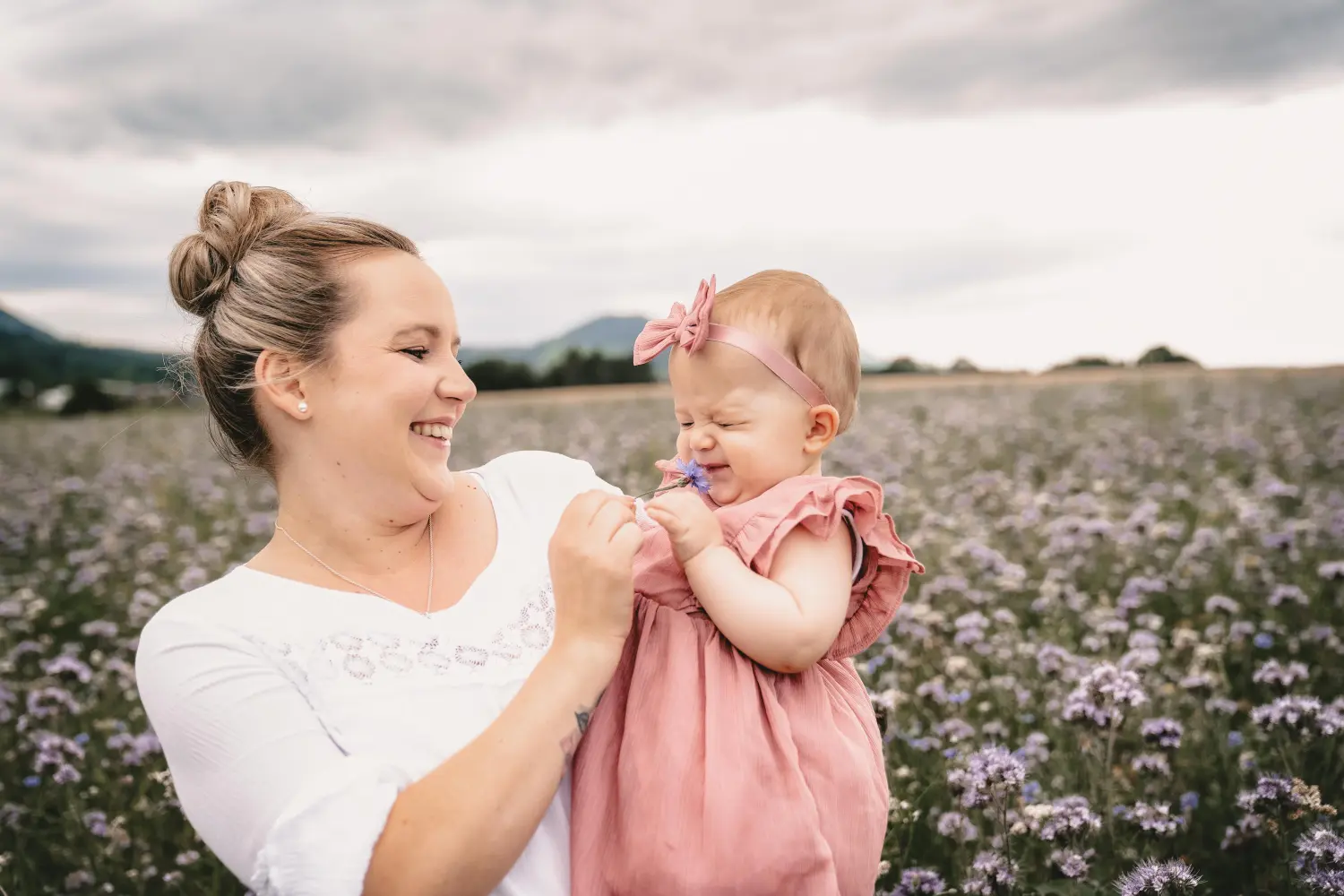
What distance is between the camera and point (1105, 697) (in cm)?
292

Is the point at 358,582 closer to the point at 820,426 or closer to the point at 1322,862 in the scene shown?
the point at 820,426

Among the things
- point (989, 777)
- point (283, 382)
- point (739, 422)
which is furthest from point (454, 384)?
point (989, 777)

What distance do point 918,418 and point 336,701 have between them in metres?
10.2

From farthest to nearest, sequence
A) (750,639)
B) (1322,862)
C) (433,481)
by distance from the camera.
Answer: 1. (1322,862)
2. (433,481)
3. (750,639)

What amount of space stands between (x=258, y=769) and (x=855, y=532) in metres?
1.07

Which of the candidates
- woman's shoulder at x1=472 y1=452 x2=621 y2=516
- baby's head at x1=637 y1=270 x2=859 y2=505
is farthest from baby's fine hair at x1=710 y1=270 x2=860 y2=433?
woman's shoulder at x1=472 y1=452 x2=621 y2=516

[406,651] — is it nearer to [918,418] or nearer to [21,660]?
[21,660]

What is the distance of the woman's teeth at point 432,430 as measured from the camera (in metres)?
2.00

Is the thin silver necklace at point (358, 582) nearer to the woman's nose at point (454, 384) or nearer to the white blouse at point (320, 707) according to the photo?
the white blouse at point (320, 707)

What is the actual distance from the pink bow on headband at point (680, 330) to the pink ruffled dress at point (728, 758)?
0.33 meters

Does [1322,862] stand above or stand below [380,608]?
below

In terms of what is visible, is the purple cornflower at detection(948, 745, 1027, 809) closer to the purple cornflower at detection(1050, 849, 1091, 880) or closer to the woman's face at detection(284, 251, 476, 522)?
the purple cornflower at detection(1050, 849, 1091, 880)

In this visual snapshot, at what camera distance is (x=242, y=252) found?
2.15 m

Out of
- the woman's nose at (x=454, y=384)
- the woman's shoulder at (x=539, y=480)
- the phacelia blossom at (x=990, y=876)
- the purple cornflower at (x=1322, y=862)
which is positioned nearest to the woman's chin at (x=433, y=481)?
the woman's nose at (x=454, y=384)
